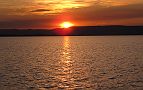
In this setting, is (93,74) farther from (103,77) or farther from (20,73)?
(20,73)

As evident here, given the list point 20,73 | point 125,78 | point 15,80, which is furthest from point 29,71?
point 125,78

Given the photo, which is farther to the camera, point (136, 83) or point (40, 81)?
point (40, 81)

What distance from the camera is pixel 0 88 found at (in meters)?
38.5

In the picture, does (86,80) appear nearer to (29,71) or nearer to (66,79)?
(66,79)

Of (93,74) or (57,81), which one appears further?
(93,74)

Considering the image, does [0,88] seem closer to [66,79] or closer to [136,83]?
[66,79]

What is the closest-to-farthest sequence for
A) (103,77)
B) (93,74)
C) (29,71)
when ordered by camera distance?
(103,77)
(93,74)
(29,71)

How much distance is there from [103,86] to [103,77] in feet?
24.3

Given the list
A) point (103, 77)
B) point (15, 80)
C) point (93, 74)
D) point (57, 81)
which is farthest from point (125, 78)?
point (15, 80)

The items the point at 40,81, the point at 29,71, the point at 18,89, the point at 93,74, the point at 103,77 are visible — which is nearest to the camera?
the point at 18,89

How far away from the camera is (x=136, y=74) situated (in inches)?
1940

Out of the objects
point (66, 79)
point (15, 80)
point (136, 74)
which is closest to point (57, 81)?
point (66, 79)

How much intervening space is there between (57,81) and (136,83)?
1103 cm

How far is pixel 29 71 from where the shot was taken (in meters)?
55.4
